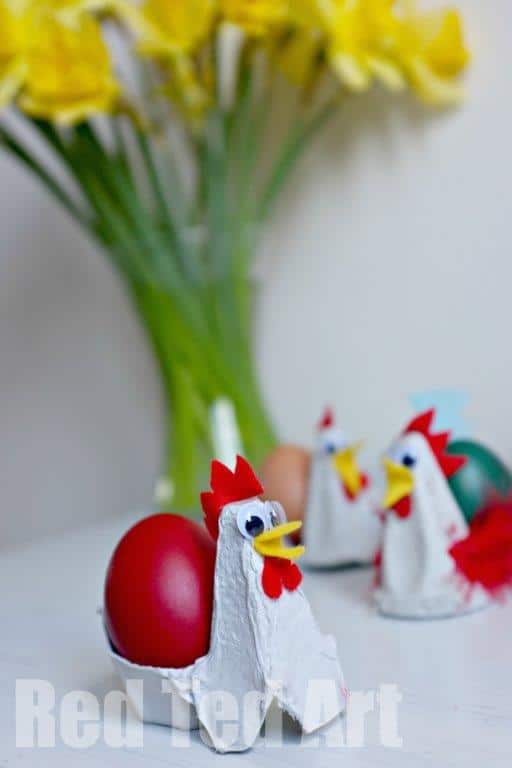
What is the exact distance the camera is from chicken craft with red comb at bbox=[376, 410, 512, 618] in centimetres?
65

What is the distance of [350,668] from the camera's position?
1.87ft

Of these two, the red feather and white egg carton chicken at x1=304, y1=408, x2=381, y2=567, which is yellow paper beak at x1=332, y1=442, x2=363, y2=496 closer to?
white egg carton chicken at x1=304, y1=408, x2=381, y2=567

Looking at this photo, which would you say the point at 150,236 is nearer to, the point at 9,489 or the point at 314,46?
the point at 314,46

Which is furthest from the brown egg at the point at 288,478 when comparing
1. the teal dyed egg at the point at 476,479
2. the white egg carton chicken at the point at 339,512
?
the teal dyed egg at the point at 476,479

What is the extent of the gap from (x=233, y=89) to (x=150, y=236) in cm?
21

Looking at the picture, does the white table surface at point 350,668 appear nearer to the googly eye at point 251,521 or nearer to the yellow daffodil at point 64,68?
the googly eye at point 251,521

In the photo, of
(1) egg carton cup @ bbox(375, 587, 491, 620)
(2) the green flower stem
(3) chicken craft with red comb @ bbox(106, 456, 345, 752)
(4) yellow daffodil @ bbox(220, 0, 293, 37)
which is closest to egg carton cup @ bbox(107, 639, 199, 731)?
(3) chicken craft with red comb @ bbox(106, 456, 345, 752)

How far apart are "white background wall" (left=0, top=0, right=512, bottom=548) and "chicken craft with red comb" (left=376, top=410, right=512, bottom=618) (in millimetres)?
244

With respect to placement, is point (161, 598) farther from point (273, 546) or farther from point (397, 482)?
point (397, 482)

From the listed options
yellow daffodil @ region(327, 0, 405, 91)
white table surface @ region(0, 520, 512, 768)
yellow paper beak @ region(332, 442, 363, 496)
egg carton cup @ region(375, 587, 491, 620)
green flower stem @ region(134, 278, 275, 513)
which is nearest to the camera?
white table surface @ region(0, 520, 512, 768)

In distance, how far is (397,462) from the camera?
2.17ft

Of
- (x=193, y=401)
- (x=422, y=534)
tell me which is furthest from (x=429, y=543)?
(x=193, y=401)

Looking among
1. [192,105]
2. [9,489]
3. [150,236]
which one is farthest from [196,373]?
[9,489]

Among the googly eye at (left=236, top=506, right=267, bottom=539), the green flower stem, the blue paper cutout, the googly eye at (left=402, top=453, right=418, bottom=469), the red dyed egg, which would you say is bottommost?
the red dyed egg
